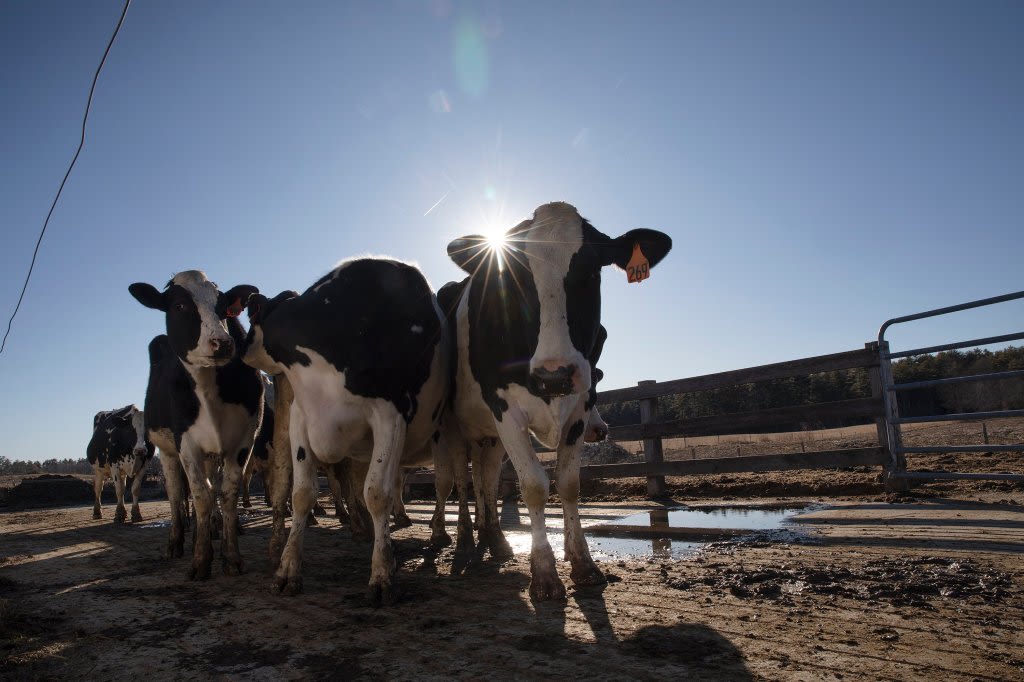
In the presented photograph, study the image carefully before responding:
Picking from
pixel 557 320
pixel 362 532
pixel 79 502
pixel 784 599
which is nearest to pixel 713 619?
pixel 784 599

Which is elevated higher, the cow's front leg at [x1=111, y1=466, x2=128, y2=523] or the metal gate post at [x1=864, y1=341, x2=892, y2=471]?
the metal gate post at [x1=864, y1=341, x2=892, y2=471]

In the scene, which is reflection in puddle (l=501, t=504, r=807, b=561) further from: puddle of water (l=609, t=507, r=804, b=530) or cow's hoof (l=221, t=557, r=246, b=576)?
cow's hoof (l=221, t=557, r=246, b=576)

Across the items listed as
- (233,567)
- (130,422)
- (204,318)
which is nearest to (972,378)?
(233,567)

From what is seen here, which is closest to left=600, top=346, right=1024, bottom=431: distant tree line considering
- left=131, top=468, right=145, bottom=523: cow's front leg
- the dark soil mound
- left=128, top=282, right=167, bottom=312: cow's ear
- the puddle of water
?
the puddle of water

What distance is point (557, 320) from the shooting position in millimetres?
3811

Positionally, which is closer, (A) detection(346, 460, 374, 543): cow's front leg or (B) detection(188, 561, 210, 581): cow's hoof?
(B) detection(188, 561, 210, 581): cow's hoof

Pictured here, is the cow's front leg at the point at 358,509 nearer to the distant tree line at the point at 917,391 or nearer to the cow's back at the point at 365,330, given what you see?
the cow's back at the point at 365,330

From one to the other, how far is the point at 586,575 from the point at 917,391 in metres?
16.6

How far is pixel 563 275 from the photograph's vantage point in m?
4.01

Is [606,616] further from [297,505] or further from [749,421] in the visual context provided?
[749,421]

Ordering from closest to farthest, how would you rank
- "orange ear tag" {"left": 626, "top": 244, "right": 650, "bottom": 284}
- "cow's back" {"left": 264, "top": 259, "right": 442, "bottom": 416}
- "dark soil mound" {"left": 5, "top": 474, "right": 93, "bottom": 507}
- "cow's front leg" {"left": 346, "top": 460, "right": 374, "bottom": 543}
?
"cow's back" {"left": 264, "top": 259, "right": 442, "bottom": 416}, "orange ear tag" {"left": 626, "top": 244, "right": 650, "bottom": 284}, "cow's front leg" {"left": 346, "top": 460, "right": 374, "bottom": 543}, "dark soil mound" {"left": 5, "top": 474, "right": 93, "bottom": 507}

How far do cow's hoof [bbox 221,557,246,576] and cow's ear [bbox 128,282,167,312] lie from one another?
2.25 metres

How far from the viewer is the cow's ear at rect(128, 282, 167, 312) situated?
214 inches

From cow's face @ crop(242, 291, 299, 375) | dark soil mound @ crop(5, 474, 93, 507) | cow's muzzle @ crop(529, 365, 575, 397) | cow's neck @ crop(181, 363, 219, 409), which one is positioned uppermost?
cow's face @ crop(242, 291, 299, 375)
